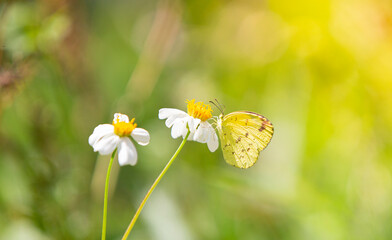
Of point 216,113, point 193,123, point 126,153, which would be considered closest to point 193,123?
point 193,123

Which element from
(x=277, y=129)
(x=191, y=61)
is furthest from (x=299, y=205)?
(x=191, y=61)

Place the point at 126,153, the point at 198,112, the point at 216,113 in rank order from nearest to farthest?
1. the point at 126,153
2. the point at 198,112
3. the point at 216,113

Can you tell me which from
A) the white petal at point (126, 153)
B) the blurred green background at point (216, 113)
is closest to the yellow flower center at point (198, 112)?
the white petal at point (126, 153)

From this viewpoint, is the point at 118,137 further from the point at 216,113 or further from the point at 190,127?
the point at 216,113

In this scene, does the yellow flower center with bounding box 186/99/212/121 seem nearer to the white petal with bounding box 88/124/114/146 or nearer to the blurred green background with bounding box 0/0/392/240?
the white petal with bounding box 88/124/114/146

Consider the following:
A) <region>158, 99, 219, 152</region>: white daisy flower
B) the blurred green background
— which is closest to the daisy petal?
<region>158, 99, 219, 152</region>: white daisy flower

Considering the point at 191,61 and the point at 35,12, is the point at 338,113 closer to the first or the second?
the point at 191,61
